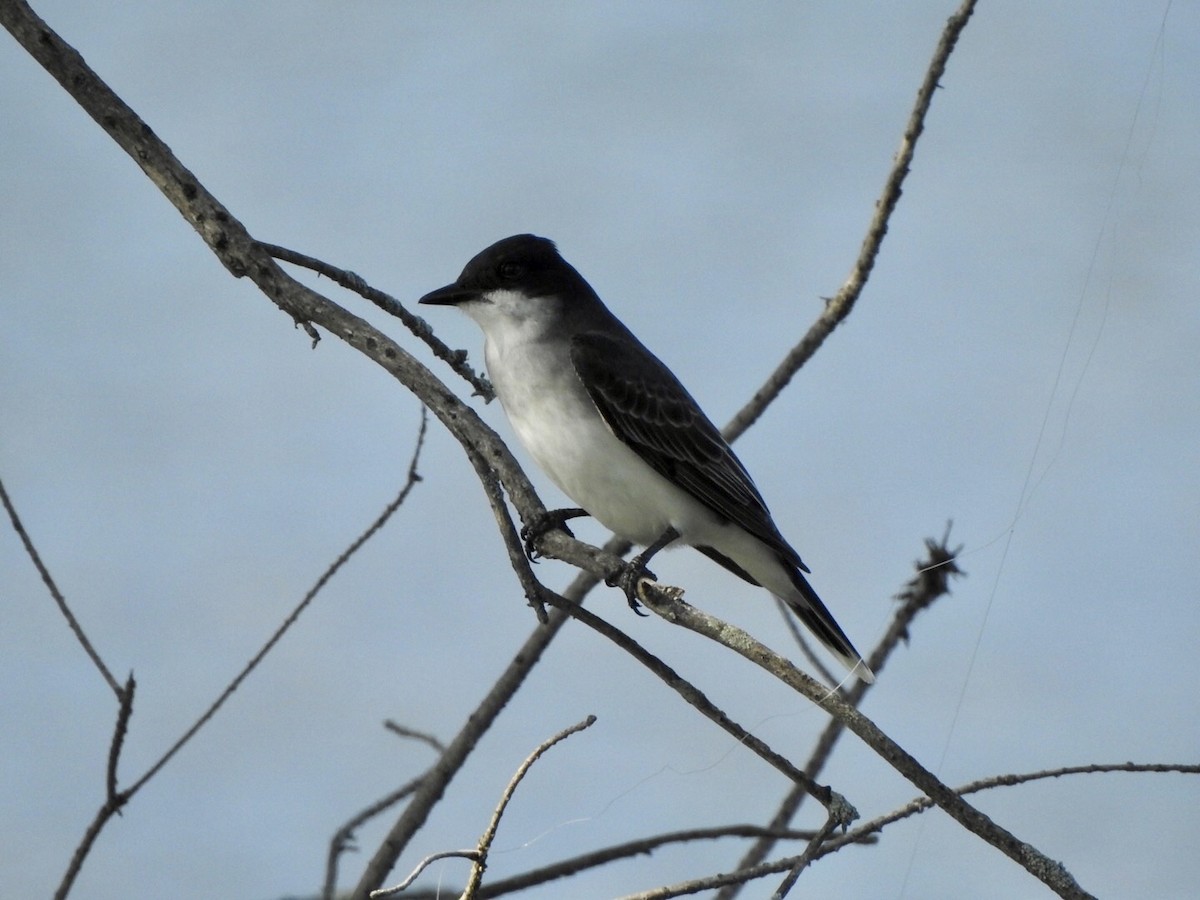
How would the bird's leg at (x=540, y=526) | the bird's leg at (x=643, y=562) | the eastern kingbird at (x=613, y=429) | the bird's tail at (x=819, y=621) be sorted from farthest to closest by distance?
the bird's tail at (x=819, y=621), the eastern kingbird at (x=613, y=429), the bird's leg at (x=643, y=562), the bird's leg at (x=540, y=526)

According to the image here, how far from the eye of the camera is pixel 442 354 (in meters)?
2.43

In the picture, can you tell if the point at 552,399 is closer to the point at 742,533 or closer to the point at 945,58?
the point at 742,533

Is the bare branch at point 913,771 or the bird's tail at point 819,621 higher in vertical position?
the bird's tail at point 819,621

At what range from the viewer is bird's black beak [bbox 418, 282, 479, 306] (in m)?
3.37

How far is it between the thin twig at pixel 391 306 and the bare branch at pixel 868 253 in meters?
0.77

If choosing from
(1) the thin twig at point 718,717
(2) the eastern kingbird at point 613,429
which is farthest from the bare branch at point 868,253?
(1) the thin twig at point 718,717

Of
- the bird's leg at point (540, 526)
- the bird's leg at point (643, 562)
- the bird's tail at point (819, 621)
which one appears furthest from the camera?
the bird's tail at point (819, 621)

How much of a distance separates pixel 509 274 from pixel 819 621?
3.61ft

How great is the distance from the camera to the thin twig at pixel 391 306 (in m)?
2.26

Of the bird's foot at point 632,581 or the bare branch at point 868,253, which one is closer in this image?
the bird's foot at point 632,581

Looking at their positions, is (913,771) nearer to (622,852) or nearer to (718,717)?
(718,717)

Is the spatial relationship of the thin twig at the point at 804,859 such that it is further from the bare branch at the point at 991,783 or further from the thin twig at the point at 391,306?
the thin twig at the point at 391,306

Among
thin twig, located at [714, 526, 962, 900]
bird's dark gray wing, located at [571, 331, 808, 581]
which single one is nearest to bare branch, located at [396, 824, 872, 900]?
thin twig, located at [714, 526, 962, 900]

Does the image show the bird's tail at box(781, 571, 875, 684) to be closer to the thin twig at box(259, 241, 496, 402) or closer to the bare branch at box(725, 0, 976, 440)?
the bare branch at box(725, 0, 976, 440)
